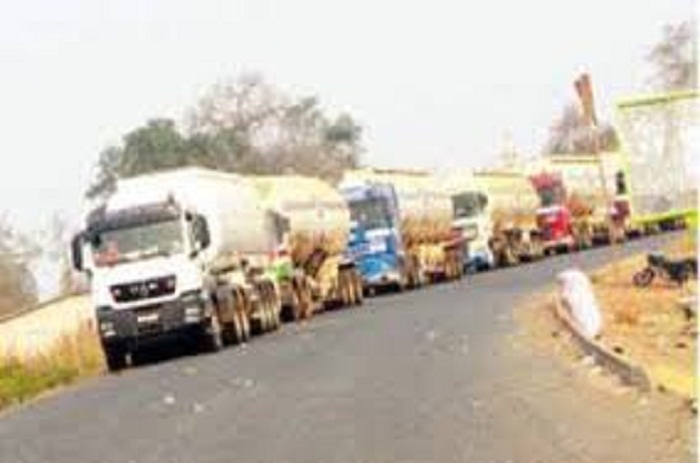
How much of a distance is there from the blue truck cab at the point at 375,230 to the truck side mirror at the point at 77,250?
74.4 feet

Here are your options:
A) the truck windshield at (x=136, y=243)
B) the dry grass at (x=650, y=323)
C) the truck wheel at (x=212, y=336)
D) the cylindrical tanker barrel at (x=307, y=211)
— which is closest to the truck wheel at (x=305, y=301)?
the cylindrical tanker barrel at (x=307, y=211)

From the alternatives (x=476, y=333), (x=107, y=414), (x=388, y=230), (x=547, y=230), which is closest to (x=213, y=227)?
(x=476, y=333)

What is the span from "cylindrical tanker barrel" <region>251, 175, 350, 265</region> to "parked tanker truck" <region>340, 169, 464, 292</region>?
212 cm

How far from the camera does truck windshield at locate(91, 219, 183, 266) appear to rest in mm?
34688

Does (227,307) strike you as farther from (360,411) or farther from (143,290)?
(360,411)

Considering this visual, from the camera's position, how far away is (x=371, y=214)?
2277 inches

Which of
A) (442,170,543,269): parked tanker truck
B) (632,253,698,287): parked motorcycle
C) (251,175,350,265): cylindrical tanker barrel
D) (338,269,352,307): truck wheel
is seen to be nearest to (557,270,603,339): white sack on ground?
(632,253,698,287): parked motorcycle

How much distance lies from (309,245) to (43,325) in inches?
408

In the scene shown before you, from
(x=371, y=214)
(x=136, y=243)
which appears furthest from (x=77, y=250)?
(x=371, y=214)

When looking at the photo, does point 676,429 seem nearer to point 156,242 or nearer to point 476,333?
point 476,333

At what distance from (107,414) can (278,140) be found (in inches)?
3500

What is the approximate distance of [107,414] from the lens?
22.8 metres

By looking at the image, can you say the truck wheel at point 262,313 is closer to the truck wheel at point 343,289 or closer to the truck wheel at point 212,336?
the truck wheel at point 212,336

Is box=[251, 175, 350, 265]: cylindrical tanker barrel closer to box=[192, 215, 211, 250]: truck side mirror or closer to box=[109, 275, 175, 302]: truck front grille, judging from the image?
box=[192, 215, 211, 250]: truck side mirror
